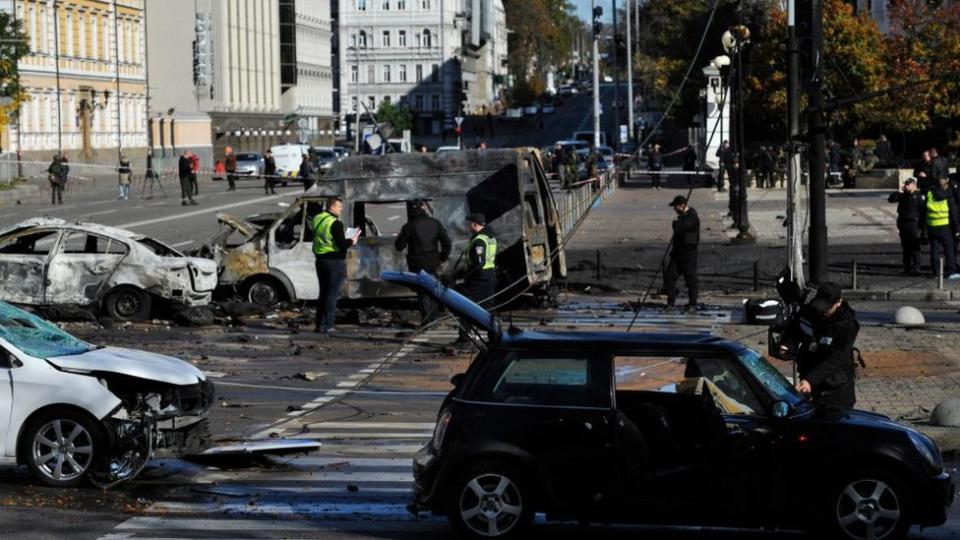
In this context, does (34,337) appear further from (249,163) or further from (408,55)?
(408,55)

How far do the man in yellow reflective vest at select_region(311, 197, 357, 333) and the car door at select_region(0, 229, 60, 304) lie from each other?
11.7 feet

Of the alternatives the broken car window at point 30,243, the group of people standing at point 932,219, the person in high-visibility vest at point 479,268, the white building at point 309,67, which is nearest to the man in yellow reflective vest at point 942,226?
the group of people standing at point 932,219

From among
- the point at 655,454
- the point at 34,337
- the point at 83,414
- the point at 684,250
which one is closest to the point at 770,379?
the point at 655,454

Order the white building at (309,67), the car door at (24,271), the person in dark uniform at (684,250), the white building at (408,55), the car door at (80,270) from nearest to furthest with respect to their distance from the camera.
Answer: the car door at (24,271), the car door at (80,270), the person in dark uniform at (684,250), the white building at (309,67), the white building at (408,55)

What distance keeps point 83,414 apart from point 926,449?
5691 mm

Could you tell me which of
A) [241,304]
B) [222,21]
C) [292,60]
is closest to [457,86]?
[292,60]

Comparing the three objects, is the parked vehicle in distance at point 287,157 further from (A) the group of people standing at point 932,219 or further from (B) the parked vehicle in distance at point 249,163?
(A) the group of people standing at point 932,219

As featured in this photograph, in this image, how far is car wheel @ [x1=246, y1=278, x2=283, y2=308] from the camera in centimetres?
2505

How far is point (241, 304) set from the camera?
973 inches

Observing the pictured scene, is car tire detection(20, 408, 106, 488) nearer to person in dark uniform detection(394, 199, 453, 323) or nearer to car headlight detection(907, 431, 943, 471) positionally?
car headlight detection(907, 431, 943, 471)

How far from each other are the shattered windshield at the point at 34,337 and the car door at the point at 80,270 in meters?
9.72

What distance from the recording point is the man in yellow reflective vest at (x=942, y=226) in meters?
27.5

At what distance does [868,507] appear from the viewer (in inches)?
397

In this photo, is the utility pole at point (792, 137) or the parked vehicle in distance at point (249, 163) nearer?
the utility pole at point (792, 137)
